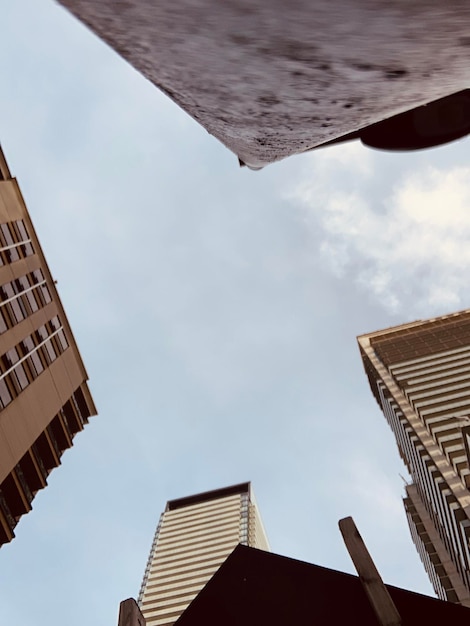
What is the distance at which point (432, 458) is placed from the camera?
112 feet

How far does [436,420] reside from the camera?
1430 inches

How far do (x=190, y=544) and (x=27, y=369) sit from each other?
45.9 metres

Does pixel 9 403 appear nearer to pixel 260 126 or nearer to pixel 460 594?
pixel 260 126

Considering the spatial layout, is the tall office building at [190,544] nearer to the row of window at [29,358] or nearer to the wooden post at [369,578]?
the row of window at [29,358]

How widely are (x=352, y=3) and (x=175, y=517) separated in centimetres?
7973

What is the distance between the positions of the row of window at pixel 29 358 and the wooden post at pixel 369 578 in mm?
22298

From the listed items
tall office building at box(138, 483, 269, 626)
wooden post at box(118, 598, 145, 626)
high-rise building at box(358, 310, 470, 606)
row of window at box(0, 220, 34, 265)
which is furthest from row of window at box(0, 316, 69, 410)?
tall office building at box(138, 483, 269, 626)

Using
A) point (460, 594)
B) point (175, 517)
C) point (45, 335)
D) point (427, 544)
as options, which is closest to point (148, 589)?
point (175, 517)

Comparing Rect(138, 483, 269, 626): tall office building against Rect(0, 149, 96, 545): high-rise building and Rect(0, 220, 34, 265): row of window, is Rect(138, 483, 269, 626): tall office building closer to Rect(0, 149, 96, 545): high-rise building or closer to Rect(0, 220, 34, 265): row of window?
Rect(0, 149, 96, 545): high-rise building

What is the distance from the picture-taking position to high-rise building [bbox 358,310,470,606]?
31484 mm

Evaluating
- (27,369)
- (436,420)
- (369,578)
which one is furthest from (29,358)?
(369,578)

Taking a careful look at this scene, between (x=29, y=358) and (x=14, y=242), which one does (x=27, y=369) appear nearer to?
(x=29, y=358)

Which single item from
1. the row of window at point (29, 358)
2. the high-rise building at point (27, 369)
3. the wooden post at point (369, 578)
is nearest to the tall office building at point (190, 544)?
the high-rise building at point (27, 369)

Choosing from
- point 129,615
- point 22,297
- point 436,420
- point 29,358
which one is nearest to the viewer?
point 129,615
